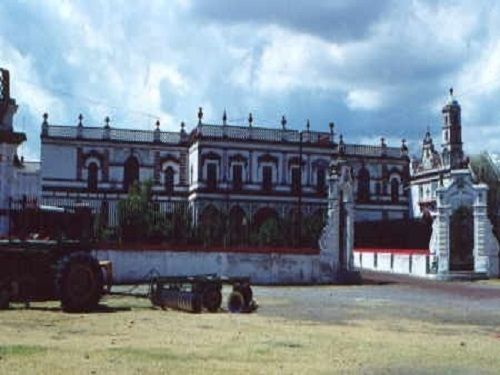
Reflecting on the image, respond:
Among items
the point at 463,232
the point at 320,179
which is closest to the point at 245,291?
the point at 463,232

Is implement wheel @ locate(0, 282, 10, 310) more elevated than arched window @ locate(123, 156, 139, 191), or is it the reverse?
arched window @ locate(123, 156, 139, 191)

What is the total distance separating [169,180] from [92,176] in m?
5.89

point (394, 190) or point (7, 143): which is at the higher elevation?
point (394, 190)

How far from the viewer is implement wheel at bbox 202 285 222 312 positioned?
1820 centimetres

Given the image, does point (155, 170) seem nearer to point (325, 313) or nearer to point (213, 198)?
point (213, 198)

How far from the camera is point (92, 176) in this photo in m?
58.5

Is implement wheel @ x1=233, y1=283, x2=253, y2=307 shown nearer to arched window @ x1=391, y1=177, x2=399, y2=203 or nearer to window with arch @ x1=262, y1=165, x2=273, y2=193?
window with arch @ x1=262, y1=165, x2=273, y2=193

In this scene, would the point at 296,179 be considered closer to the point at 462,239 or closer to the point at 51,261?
the point at 462,239

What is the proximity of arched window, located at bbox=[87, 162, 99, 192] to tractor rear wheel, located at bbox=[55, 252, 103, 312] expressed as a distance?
41.8 meters

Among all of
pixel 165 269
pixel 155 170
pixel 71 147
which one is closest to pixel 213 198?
pixel 155 170

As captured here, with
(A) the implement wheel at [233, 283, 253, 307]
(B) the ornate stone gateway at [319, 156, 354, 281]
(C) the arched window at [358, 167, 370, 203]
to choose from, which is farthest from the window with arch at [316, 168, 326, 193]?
(A) the implement wheel at [233, 283, 253, 307]

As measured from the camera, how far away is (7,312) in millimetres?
16141

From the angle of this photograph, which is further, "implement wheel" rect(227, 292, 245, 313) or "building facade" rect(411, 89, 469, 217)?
"building facade" rect(411, 89, 469, 217)

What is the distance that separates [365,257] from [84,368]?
118ft
